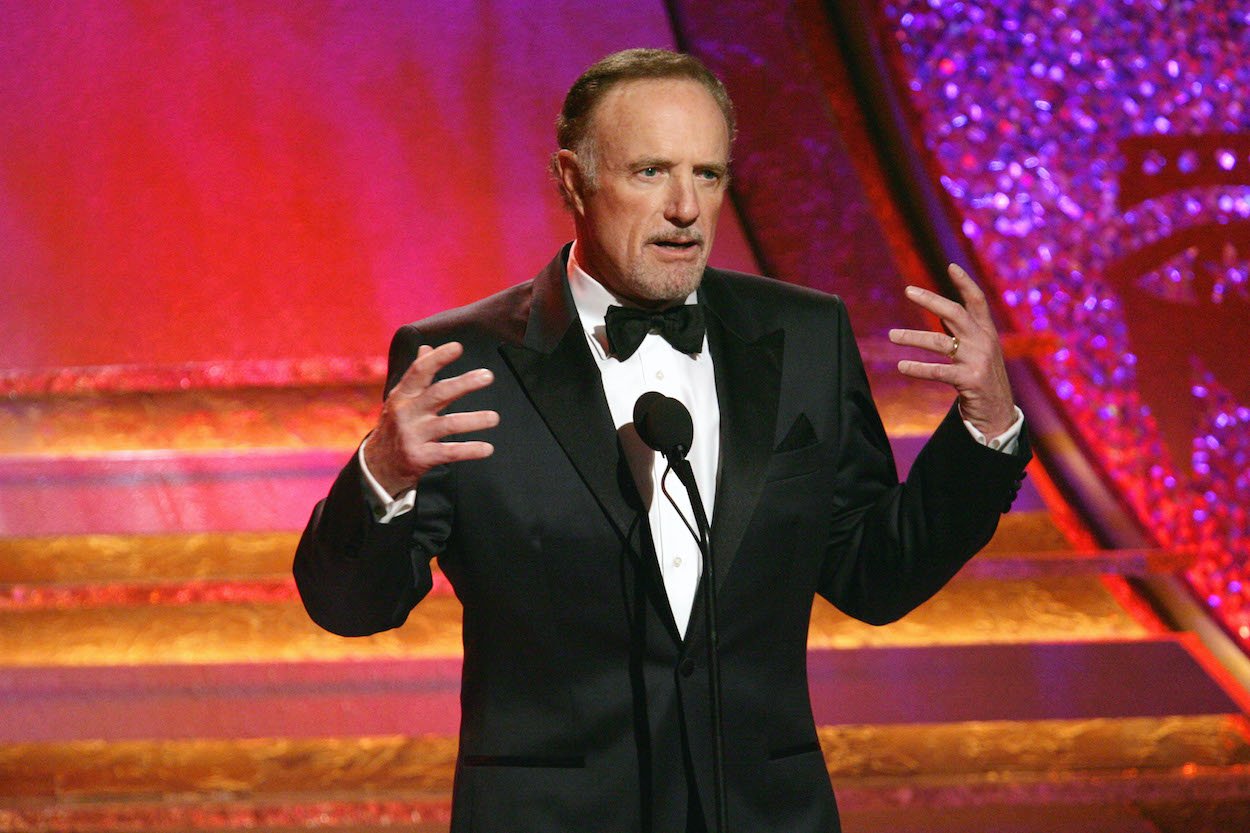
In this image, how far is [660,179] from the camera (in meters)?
1.38

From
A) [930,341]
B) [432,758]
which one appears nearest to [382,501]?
[930,341]

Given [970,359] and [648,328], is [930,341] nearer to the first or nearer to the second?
[970,359]

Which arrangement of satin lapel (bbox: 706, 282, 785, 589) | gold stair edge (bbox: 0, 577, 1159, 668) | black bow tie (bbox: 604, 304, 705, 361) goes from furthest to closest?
gold stair edge (bbox: 0, 577, 1159, 668) < black bow tie (bbox: 604, 304, 705, 361) < satin lapel (bbox: 706, 282, 785, 589)

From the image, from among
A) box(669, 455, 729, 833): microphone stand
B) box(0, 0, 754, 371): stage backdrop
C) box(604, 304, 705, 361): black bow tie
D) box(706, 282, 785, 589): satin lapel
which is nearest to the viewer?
box(669, 455, 729, 833): microphone stand

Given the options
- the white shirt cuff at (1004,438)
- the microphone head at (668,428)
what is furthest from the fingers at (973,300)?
the microphone head at (668,428)

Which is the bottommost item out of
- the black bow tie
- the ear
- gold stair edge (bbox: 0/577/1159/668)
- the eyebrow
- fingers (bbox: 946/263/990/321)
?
gold stair edge (bbox: 0/577/1159/668)

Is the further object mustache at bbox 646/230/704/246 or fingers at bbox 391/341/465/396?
mustache at bbox 646/230/704/246

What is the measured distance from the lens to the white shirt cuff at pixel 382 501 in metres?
1.23

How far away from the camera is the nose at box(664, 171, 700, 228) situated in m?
1.34

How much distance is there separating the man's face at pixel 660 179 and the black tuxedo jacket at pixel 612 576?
4.2 inches

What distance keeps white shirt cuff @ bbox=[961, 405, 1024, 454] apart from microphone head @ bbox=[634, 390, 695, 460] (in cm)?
37

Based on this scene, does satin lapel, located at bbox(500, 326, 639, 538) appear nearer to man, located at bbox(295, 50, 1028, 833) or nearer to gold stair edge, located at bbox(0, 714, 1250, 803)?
man, located at bbox(295, 50, 1028, 833)

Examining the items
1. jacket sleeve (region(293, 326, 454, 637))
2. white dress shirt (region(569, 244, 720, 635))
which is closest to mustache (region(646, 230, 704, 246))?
white dress shirt (region(569, 244, 720, 635))

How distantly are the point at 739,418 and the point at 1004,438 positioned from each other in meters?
0.27
